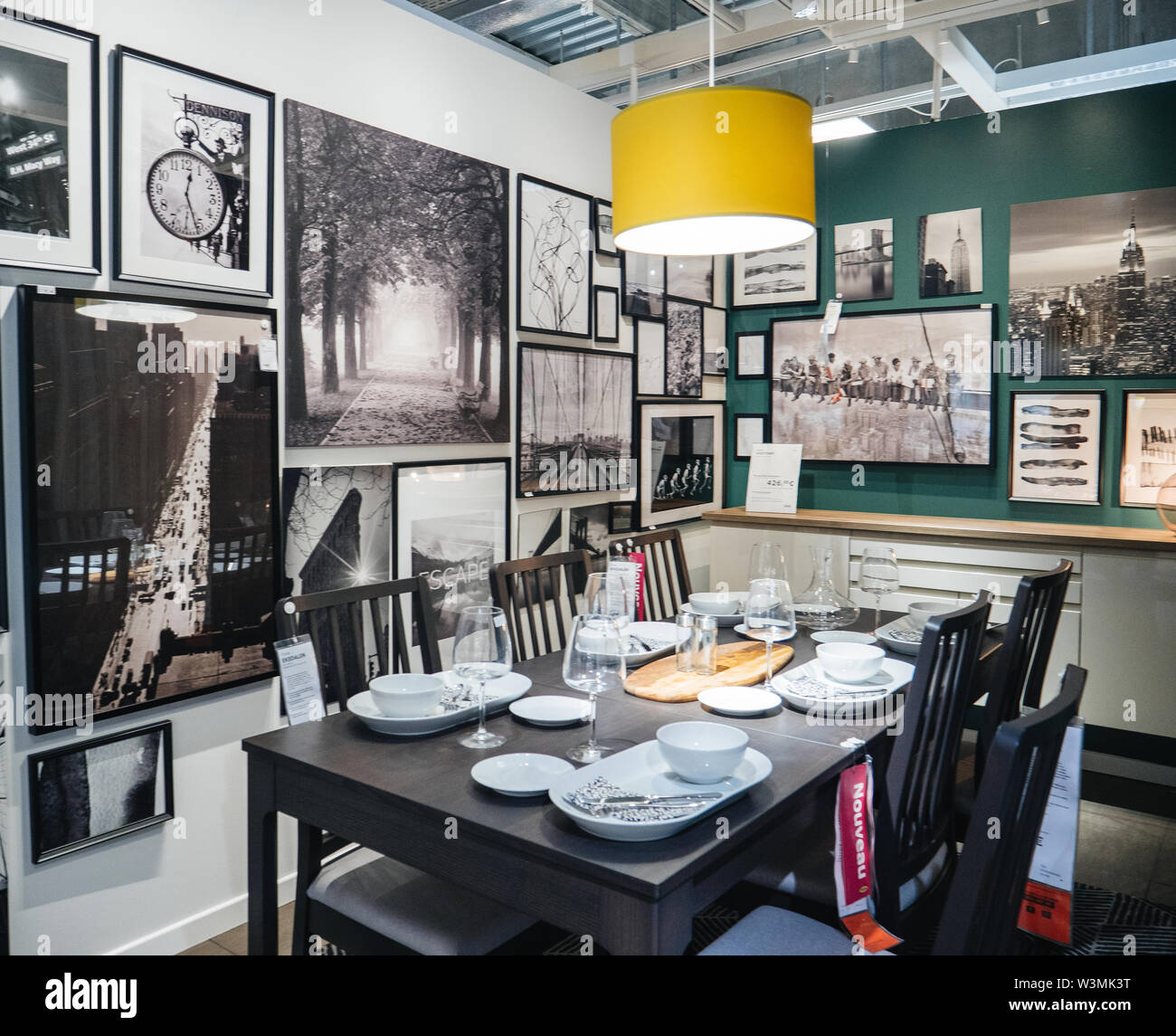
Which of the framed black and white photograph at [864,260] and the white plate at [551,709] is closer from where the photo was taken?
the white plate at [551,709]

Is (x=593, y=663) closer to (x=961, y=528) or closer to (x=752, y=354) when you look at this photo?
(x=961, y=528)

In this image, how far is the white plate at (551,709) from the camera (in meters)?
1.81

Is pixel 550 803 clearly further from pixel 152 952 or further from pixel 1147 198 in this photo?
pixel 1147 198

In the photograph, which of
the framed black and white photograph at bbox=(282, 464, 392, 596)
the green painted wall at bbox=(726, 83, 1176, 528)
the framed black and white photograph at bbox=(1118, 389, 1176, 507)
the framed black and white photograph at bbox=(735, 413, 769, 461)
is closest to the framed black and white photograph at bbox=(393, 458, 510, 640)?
the framed black and white photograph at bbox=(282, 464, 392, 596)

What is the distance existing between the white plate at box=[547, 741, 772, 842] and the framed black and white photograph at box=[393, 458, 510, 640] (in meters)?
1.52

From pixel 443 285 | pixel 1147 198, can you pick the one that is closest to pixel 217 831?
pixel 443 285

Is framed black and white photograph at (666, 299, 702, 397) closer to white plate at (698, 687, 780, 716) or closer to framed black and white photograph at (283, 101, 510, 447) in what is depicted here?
framed black and white photograph at (283, 101, 510, 447)

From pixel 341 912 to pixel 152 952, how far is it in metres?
1.01

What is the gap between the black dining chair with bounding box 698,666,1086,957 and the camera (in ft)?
3.51

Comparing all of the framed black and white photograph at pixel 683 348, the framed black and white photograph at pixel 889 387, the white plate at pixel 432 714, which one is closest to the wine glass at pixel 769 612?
the white plate at pixel 432 714

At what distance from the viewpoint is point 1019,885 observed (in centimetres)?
119

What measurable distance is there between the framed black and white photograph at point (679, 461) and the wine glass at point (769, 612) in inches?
84.2

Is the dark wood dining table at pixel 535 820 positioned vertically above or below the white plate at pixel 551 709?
below

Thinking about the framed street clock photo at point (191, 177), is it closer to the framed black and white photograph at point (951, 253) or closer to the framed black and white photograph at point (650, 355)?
the framed black and white photograph at point (650, 355)
